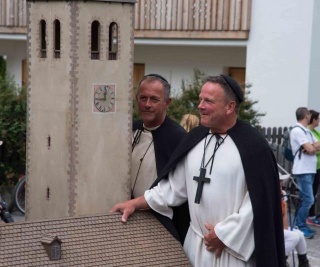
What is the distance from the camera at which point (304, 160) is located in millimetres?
11625

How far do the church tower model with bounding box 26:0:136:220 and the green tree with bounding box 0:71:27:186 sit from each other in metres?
6.58

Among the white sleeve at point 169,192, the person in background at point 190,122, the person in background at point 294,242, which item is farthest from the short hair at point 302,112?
the white sleeve at point 169,192

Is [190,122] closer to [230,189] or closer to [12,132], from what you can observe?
[12,132]

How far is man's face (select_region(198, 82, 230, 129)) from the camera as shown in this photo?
4941 mm

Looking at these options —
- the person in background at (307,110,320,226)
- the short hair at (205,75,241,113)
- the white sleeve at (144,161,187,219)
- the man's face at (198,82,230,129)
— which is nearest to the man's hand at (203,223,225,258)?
the white sleeve at (144,161,187,219)

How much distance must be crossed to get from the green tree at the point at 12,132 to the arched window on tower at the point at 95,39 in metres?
6.77

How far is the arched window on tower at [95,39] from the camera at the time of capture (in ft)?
19.1

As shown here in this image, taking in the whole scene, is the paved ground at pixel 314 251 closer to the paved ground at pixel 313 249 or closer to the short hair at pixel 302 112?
the paved ground at pixel 313 249

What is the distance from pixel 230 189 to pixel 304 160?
6.86 meters

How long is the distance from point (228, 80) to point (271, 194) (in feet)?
2.36

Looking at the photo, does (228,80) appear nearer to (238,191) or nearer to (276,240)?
(238,191)

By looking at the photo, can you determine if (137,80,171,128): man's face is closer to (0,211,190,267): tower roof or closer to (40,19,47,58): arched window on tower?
(40,19,47,58): arched window on tower

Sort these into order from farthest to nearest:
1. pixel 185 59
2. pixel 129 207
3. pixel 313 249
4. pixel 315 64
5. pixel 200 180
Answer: pixel 185 59 → pixel 315 64 → pixel 313 249 → pixel 129 207 → pixel 200 180

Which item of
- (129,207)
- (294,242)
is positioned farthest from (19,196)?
(129,207)
